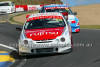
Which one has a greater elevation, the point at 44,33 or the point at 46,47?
the point at 44,33

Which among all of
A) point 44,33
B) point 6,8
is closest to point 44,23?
point 44,33

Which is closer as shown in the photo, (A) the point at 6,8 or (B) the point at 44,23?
(B) the point at 44,23

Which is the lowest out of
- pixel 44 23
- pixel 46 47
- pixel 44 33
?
pixel 46 47

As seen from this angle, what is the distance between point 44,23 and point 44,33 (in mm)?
1161

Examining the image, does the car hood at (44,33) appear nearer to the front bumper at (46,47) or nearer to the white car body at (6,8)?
the front bumper at (46,47)

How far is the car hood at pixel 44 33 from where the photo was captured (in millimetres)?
8156

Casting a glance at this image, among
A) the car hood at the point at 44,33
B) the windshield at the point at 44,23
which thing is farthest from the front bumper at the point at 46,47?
the windshield at the point at 44,23

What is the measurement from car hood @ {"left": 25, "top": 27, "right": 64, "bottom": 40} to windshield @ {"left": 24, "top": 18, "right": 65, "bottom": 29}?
515 millimetres

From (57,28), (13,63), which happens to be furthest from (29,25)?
(13,63)

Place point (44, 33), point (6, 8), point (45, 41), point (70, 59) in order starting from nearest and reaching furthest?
point (70, 59) < point (45, 41) < point (44, 33) < point (6, 8)

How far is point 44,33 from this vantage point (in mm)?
8305

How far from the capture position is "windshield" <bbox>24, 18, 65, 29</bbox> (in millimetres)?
9212

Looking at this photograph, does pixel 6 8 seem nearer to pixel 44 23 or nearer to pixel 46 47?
pixel 44 23

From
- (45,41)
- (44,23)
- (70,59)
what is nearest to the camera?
(70,59)
